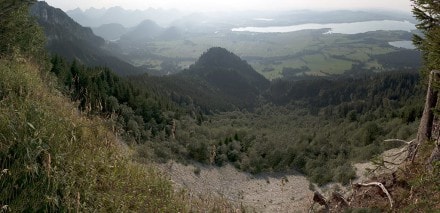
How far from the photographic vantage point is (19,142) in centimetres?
455

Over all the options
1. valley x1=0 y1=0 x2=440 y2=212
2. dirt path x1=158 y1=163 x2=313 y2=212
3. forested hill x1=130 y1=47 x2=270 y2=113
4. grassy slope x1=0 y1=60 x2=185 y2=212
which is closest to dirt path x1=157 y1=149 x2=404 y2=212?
dirt path x1=158 y1=163 x2=313 y2=212

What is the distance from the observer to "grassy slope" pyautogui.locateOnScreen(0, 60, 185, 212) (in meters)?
4.27

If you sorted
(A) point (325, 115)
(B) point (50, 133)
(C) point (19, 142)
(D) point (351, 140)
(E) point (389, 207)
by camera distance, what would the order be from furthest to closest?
(A) point (325, 115), (D) point (351, 140), (E) point (389, 207), (B) point (50, 133), (C) point (19, 142)

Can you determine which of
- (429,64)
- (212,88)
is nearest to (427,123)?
(429,64)

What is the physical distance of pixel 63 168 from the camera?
15.7 ft

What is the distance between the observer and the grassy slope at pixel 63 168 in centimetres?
427

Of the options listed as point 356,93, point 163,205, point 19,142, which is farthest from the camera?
point 356,93

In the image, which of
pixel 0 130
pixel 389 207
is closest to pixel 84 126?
pixel 0 130

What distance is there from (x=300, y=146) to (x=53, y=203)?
41.8 meters

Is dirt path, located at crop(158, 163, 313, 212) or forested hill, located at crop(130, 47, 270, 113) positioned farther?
forested hill, located at crop(130, 47, 270, 113)

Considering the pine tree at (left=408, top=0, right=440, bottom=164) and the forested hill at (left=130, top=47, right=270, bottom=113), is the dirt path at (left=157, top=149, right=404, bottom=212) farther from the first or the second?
the forested hill at (left=130, top=47, right=270, bottom=113)

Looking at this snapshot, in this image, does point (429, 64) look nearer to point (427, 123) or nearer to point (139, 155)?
point (427, 123)

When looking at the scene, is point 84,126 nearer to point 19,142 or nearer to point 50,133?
point 50,133

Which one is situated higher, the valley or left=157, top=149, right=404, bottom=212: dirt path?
the valley
